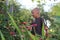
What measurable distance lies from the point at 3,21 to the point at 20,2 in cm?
205

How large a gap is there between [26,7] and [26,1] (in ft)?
0.63

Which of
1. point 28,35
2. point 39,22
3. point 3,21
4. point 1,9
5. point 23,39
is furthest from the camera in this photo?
point 1,9

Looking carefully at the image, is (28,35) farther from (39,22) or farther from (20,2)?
(20,2)

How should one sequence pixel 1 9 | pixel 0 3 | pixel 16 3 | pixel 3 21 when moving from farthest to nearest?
pixel 16 3 → pixel 0 3 → pixel 1 9 → pixel 3 21

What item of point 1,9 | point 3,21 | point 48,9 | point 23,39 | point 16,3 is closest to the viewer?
point 23,39

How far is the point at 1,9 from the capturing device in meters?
5.05

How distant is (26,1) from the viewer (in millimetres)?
6551

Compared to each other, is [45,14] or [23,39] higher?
[23,39]

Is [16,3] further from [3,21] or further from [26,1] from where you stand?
[3,21]

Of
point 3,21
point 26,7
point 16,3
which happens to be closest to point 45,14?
point 26,7

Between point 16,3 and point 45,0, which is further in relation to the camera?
point 45,0

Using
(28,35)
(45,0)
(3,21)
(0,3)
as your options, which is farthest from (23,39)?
(45,0)

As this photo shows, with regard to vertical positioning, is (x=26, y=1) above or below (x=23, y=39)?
below

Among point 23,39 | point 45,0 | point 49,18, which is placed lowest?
point 49,18
